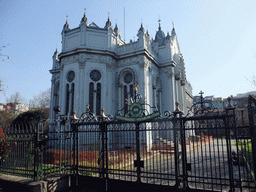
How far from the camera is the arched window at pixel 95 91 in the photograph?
1889 centimetres

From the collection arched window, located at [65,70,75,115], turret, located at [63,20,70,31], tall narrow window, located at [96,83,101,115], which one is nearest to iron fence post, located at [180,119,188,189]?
tall narrow window, located at [96,83,101,115]

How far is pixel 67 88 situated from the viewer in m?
19.8

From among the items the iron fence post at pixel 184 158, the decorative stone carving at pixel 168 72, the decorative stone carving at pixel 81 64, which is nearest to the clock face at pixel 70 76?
the decorative stone carving at pixel 81 64

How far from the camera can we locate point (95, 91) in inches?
749

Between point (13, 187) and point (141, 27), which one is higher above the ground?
point (141, 27)

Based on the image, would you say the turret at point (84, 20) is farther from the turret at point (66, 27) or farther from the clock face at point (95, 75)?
the clock face at point (95, 75)

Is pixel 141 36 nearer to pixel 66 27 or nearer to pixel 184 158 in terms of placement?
pixel 66 27

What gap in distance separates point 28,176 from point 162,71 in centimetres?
1877

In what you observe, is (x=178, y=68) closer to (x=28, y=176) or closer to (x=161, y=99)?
(x=161, y=99)

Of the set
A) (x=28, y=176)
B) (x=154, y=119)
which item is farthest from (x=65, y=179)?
(x=154, y=119)

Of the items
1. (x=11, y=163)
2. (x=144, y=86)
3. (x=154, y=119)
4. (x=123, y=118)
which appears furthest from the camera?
(x=144, y=86)

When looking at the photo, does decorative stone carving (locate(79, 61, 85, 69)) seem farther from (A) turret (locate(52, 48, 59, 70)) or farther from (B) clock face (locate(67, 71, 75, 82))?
(A) turret (locate(52, 48, 59, 70))

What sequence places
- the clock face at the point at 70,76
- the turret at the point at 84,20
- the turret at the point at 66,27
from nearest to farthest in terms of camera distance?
1. the clock face at the point at 70,76
2. the turret at the point at 84,20
3. the turret at the point at 66,27

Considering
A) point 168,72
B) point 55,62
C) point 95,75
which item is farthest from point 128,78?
point 55,62
